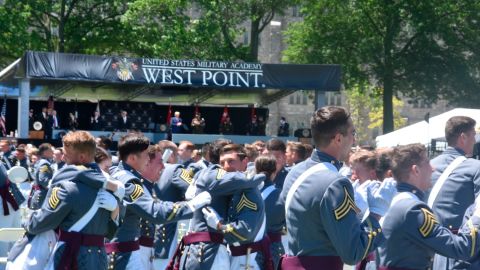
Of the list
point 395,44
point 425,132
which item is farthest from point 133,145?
point 395,44

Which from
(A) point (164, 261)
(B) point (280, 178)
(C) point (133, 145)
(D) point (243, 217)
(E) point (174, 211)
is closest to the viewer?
(E) point (174, 211)

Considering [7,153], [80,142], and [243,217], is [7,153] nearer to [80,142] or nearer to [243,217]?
[243,217]

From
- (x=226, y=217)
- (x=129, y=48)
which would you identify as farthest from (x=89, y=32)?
(x=226, y=217)

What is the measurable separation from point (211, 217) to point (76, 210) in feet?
4.05

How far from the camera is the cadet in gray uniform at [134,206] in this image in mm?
7426

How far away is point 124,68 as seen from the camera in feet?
100

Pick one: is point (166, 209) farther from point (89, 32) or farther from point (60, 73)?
point (89, 32)

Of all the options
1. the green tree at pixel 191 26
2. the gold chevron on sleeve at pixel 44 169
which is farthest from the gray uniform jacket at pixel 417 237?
the green tree at pixel 191 26

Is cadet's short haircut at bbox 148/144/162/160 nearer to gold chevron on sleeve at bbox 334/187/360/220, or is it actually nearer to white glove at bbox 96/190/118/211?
white glove at bbox 96/190/118/211

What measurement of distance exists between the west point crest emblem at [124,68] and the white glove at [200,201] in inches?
927

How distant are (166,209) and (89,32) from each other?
1527 inches

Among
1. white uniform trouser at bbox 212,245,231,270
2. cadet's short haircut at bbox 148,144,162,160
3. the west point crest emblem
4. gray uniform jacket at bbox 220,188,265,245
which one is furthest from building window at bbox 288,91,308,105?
gray uniform jacket at bbox 220,188,265,245

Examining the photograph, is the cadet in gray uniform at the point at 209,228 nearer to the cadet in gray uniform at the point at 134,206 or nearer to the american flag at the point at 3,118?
the cadet in gray uniform at the point at 134,206

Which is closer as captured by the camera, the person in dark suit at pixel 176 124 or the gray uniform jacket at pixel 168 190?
the gray uniform jacket at pixel 168 190
